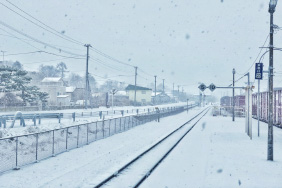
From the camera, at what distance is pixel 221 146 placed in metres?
20.4

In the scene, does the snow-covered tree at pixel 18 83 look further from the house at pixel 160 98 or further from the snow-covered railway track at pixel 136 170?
the house at pixel 160 98

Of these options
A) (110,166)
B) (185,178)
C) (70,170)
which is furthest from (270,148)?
(70,170)

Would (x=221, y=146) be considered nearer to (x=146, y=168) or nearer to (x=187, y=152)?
(x=187, y=152)

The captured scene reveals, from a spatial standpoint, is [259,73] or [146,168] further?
[259,73]

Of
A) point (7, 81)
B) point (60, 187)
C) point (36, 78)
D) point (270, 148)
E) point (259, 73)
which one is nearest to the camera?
point (60, 187)

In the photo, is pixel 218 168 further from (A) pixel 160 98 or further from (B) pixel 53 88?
(A) pixel 160 98

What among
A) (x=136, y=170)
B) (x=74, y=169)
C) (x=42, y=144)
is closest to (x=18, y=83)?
(x=42, y=144)

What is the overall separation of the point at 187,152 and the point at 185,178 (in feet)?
21.3

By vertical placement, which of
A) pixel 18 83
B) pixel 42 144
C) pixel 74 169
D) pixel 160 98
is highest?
pixel 18 83

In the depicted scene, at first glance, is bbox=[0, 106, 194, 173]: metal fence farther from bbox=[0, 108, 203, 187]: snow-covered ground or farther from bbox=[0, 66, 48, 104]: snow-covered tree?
bbox=[0, 66, 48, 104]: snow-covered tree

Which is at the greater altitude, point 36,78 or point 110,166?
point 36,78

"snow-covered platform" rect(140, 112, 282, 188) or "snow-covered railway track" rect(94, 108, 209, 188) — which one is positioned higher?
"snow-covered platform" rect(140, 112, 282, 188)

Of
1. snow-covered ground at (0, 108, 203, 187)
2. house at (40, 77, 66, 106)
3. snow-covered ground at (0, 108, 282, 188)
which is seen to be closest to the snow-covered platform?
snow-covered ground at (0, 108, 282, 188)

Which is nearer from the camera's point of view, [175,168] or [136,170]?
[136,170]
